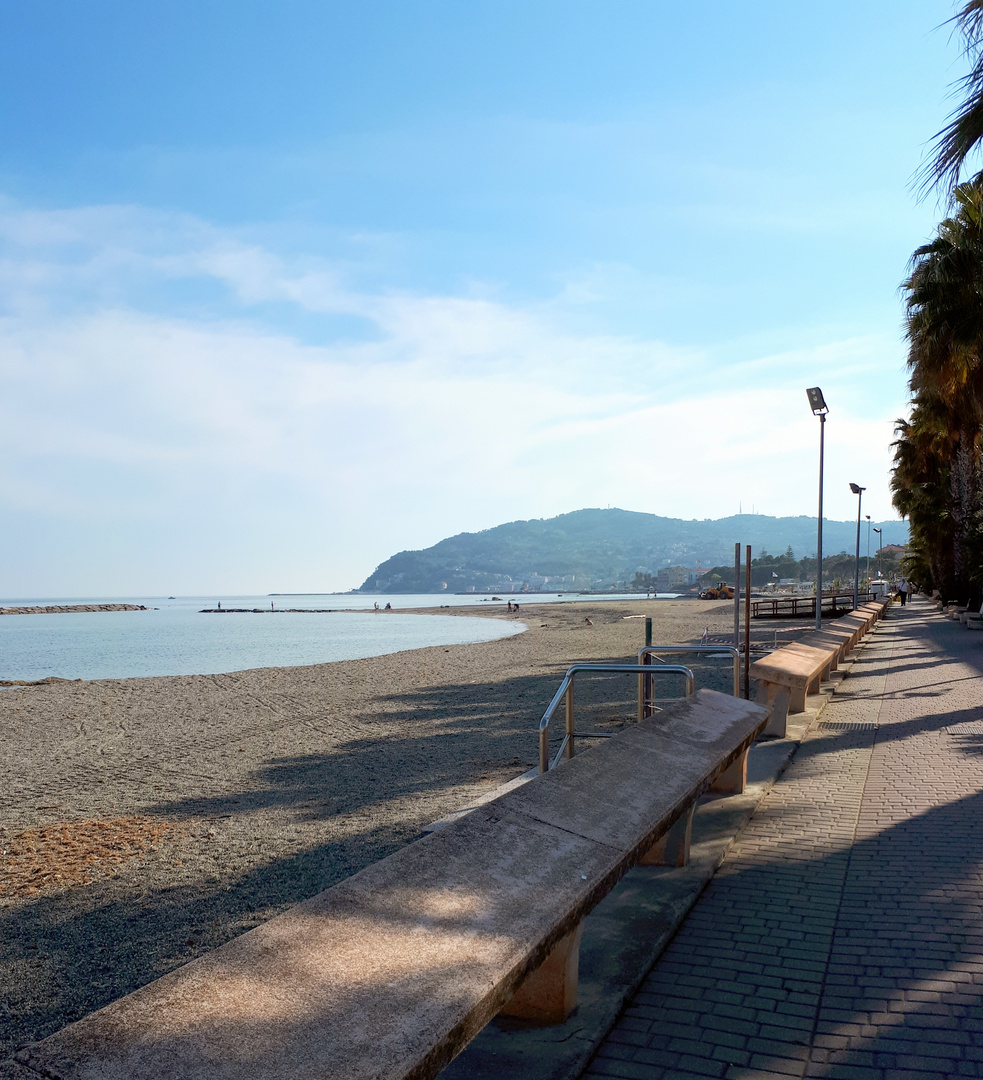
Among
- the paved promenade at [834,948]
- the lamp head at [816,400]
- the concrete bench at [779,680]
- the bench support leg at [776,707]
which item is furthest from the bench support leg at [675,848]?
the lamp head at [816,400]

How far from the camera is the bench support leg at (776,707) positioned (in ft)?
29.6

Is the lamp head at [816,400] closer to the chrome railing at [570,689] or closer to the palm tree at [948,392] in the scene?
the palm tree at [948,392]

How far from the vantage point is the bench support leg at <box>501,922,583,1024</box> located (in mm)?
3066

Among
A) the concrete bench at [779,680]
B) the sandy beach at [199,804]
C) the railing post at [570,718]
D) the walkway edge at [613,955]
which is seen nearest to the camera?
the walkway edge at [613,955]

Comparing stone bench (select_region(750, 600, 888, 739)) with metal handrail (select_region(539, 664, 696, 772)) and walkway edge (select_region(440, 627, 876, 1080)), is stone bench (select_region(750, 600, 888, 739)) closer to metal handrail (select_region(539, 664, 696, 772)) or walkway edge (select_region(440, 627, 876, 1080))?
metal handrail (select_region(539, 664, 696, 772))

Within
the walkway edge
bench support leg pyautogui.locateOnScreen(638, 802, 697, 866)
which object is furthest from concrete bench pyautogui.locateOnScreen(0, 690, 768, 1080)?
A: bench support leg pyautogui.locateOnScreen(638, 802, 697, 866)

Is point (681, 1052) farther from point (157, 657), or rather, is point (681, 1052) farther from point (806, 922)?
point (157, 657)

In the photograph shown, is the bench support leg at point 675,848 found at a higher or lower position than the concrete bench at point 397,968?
lower

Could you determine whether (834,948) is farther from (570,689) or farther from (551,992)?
(570,689)

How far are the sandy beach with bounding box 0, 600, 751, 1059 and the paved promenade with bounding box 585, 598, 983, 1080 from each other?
8.64 feet

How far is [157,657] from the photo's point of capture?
40.9 m

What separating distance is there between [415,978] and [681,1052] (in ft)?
4.61

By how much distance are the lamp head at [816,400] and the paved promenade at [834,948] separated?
43.6 feet

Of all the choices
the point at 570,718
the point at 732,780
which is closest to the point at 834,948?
the point at 732,780
